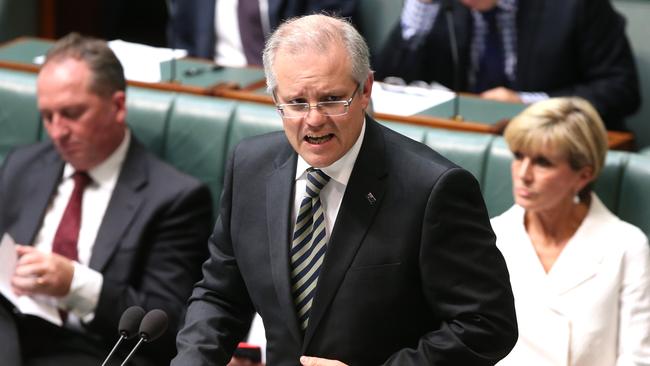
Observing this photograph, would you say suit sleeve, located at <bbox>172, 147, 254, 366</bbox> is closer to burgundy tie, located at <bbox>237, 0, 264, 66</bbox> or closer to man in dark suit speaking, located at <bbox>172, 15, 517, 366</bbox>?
man in dark suit speaking, located at <bbox>172, 15, 517, 366</bbox>

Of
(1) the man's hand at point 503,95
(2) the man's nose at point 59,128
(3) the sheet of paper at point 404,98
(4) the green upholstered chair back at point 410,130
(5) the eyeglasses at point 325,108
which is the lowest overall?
(2) the man's nose at point 59,128

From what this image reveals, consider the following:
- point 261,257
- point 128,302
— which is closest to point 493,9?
point 128,302

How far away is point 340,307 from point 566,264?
0.96 metres

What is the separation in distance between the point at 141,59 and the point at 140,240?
0.96m

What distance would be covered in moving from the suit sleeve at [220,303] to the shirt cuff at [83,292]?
34.7 inches

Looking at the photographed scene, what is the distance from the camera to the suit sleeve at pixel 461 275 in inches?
74.7

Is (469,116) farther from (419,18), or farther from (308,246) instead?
(308,246)

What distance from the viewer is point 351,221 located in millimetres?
1979

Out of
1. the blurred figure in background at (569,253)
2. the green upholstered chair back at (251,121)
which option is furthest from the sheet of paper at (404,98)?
the blurred figure in background at (569,253)

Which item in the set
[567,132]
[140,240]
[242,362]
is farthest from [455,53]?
[242,362]

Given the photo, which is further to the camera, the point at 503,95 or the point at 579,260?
the point at 503,95

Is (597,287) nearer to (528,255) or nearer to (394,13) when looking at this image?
(528,255)

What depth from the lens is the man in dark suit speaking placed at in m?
1.89

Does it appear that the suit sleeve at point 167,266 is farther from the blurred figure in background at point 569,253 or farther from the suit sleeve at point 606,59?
the suit sleeve at point 606,59
